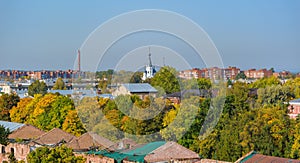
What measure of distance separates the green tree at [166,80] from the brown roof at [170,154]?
52.6 feet

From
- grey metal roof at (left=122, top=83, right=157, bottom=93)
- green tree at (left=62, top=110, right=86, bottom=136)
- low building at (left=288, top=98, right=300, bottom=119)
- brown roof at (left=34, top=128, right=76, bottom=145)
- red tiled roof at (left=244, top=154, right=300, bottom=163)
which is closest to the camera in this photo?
red tiled roof at (left=244, top=154, right=300, bottom=163)

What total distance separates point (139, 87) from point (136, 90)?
550 mm

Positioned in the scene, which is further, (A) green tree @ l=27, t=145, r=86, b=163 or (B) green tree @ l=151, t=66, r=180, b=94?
(B) green tree @ l=151, t=66, r=180, b=94

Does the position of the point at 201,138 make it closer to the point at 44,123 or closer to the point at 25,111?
the point at 44,123

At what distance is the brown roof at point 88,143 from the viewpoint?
24.5 m

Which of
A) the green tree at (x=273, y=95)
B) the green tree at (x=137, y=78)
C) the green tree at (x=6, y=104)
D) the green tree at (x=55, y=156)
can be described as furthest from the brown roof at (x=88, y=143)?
the green tree at (x=6, y=104)

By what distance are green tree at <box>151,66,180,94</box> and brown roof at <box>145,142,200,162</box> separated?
52.6 feet

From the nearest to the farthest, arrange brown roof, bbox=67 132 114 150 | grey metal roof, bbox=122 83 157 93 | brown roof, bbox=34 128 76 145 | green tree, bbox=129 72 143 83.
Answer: brown roof, bbox=67 132 114 150
brown roof, bbox=34 128 76 145
grey metal roof, bbox=122 83 157 93
green tree, bbox=129 72 143 83

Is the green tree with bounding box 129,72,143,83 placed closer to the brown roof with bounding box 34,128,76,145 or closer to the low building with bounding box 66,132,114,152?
the brown roof with bounding box 34,128,76,145

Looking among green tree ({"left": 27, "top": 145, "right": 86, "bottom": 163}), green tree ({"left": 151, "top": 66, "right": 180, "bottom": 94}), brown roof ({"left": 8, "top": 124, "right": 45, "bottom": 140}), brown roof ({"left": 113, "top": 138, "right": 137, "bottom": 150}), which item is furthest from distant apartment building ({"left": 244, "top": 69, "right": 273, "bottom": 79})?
green tree ({"left": 27, "top": 145, "right": 86, "bottom": 163})

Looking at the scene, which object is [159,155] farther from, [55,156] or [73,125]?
[73,125]

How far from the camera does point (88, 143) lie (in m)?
25.0

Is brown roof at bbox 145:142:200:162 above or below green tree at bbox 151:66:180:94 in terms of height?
below

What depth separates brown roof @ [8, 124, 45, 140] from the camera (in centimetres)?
2925
